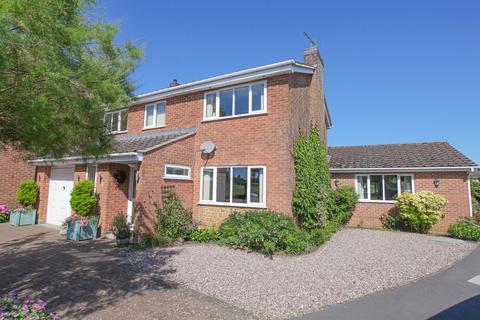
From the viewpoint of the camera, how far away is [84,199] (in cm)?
1183

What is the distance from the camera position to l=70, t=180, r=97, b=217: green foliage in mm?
11773

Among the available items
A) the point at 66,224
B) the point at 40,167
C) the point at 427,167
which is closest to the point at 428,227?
the point at 427,167

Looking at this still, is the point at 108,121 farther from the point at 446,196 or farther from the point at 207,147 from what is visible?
the point at 446,196

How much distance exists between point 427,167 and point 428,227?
2993 millimetres

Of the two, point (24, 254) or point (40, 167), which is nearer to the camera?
point (24, 254)

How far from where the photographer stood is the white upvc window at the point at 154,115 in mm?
14492

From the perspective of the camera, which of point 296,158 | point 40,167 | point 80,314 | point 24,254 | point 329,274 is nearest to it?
point 80,314

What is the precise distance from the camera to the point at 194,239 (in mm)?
11102

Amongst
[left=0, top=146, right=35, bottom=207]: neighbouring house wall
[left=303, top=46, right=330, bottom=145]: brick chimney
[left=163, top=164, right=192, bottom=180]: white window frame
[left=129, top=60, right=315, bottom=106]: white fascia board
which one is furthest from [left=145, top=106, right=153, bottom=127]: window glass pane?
[left=303, top=46, right=330, bottom=145]: brick chimney

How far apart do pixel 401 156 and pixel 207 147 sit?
1217 cm

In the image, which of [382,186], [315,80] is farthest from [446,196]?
[315,80]

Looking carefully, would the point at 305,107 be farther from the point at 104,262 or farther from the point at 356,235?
the point at 104,262

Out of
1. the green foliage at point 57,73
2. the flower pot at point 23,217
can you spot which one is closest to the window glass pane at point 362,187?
the green foliage at point 57,73

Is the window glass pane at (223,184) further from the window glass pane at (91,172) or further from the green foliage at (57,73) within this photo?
the green foliage at (57,73)
